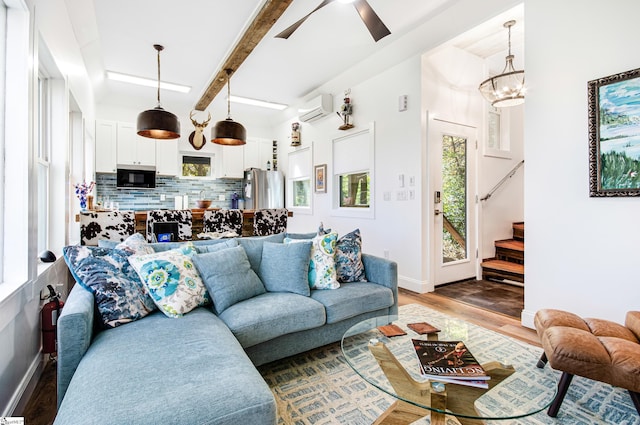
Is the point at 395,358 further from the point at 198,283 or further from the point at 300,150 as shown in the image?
the point at 300,150

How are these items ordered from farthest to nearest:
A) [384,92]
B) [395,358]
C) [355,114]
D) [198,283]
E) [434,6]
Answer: [355,114] → [384,92] → [434,6] → [198,283] → [395,358]

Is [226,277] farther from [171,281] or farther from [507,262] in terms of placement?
[507,262]

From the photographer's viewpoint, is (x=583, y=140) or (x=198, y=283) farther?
(x=583, y=140)

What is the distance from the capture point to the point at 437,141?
391 cm

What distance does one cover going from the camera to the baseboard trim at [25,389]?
5.16 ft

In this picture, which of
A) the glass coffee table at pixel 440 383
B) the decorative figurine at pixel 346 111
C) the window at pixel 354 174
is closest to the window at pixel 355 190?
the window at pixel 354 174

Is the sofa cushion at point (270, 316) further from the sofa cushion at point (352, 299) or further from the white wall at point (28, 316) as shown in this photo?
the white wall at point (28, 316)

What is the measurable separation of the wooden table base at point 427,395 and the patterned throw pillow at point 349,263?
1.12 metres

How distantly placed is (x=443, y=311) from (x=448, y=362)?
193 centimetres

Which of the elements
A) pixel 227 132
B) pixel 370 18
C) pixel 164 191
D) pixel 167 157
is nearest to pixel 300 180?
pixel 167 157

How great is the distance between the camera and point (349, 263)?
2.62 meters

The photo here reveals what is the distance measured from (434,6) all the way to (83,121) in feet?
13.6

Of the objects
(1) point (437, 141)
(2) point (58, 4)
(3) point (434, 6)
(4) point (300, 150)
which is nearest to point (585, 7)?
(3) point (434, 6)

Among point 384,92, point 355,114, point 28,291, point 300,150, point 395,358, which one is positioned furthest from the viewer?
point 300,150
